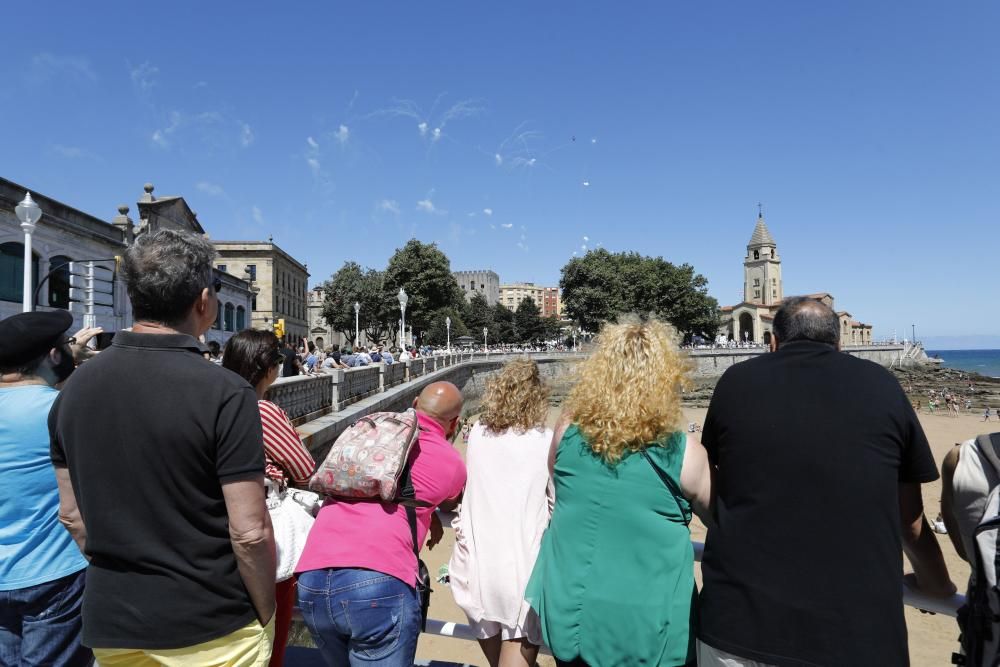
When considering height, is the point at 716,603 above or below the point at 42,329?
below

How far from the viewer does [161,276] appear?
186cm

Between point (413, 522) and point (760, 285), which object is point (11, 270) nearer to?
point (413, 522)

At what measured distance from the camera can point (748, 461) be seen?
1.91 metres

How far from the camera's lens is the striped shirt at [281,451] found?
8.36 ft

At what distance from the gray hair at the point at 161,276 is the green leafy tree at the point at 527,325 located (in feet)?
314

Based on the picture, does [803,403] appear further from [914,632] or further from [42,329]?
[914,632]

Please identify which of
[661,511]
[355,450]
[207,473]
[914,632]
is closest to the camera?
[207,473]

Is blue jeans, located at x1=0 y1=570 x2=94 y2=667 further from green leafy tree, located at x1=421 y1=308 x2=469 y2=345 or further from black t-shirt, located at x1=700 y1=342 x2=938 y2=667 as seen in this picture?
green leafy tree, located at x1=421 y1=308 x2=469 y2=345

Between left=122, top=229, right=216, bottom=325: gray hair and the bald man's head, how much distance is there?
1.11 meters

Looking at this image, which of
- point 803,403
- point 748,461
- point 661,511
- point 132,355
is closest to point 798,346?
point 803,403

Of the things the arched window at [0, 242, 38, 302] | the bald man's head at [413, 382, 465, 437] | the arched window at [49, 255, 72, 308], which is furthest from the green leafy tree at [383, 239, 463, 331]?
the bald man's head at [413, 382, 465, 437]

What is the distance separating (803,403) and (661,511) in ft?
1.96

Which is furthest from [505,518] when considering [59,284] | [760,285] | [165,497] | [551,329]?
[760,285]

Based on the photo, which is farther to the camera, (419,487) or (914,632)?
(914,632)
